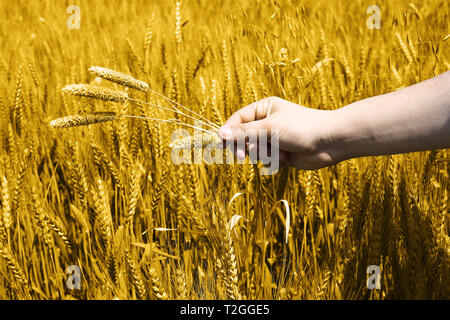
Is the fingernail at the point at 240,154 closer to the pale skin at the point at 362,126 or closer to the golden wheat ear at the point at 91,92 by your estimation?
the pale skin at the point at 362,126

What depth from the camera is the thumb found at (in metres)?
0.87

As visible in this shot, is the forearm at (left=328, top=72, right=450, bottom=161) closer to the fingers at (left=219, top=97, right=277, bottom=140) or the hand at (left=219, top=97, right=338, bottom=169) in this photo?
the hand at (left=219, top=97, right=338, bottom=169)

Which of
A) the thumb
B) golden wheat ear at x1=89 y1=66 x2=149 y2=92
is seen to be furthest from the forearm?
golden wheat ear at x1=89 y1=66 x2=149 y2=92

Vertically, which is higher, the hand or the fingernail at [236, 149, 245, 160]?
the hand

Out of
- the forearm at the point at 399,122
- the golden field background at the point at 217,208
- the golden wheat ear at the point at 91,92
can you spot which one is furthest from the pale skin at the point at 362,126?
the golden wheat ear at the point at 91,92

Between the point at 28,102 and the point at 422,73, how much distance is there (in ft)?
3.76

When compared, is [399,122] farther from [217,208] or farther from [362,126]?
A: [217,208]

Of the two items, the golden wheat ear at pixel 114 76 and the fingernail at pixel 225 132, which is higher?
the golden wheat ear at pixel 114 76

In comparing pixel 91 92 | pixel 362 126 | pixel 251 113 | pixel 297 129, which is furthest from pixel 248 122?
pixel 91 92

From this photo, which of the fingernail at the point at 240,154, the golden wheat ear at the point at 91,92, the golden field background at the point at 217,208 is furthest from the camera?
the fingernail at the point at 240,154

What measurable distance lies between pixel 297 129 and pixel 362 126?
4.7 inches

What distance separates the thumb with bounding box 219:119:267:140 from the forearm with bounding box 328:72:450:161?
14 cm

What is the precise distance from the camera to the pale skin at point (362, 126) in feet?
2.47

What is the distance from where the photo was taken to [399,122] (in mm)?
778
